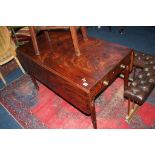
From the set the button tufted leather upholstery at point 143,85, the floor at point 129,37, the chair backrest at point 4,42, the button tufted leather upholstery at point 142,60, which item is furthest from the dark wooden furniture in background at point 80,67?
the floor at point 129,37

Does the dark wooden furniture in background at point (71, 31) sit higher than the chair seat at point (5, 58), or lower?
higher

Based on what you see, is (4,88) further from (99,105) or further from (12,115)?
(99,105)

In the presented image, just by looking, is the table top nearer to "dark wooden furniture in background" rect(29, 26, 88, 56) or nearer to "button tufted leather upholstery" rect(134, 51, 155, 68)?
"dark wooden furniture in background" rect(29, 26, 88, 56)

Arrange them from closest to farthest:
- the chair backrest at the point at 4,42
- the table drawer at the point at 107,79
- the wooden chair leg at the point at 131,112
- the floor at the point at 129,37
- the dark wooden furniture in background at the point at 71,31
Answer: the table drawer at the point at 107,79
the dark wooden furniture in background at the point at 71,31
the wooden chair leg at the point at 131,112
the chair backrest at the point at 4,42
the floor at the point at 129,37

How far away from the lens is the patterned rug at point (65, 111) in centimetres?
264

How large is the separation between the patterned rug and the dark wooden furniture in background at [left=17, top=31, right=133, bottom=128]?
476 millimetres

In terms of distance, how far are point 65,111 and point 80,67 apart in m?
1.07

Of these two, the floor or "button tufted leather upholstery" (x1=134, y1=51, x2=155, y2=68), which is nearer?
"button tufted leather upholstery" (x1=134, y1=51, x2=155, y2=68)

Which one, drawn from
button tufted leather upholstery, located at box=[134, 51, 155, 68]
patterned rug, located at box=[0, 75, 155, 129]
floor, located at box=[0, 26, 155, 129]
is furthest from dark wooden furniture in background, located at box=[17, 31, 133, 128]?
floor, located at box=[0, 26, 155, 129]

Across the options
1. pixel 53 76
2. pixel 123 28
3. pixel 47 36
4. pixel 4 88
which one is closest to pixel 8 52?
pixel 4 88

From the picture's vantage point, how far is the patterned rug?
104 inches

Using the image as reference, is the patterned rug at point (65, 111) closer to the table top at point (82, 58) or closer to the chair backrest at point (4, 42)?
the chair backrest at point (4, 42)

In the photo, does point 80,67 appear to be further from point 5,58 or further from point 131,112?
point 5,58

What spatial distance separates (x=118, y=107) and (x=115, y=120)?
0.82 ft
